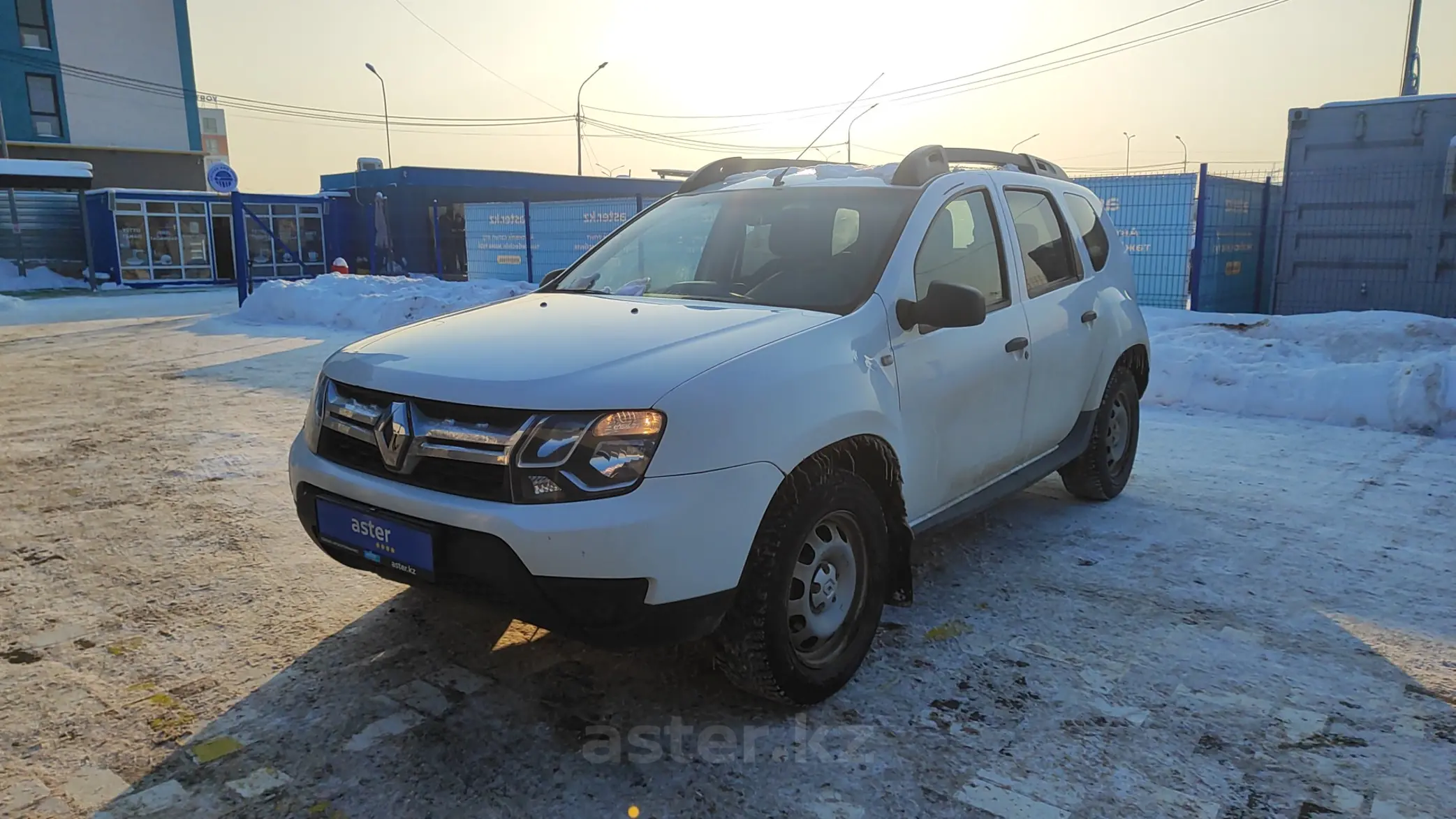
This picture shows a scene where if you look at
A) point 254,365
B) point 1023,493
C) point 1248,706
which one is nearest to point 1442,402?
point 1023,493

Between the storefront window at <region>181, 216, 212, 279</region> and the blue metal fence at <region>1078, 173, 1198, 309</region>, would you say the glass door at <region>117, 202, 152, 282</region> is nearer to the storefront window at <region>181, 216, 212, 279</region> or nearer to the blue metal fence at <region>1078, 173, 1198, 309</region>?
the storefront window at <region>181, 216, 212, 279</region>

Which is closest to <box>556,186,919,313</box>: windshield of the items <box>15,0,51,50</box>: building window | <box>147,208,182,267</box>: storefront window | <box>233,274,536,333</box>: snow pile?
<box>233,274,536,333</box>: snow pile

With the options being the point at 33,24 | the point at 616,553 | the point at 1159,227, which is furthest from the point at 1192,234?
the point at 33,24

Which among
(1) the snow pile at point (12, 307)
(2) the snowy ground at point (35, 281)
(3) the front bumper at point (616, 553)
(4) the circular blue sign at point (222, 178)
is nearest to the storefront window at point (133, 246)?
(2) the snowy ground at point (35, 281)

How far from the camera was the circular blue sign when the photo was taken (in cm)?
2070

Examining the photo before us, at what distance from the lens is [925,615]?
13.1 ft

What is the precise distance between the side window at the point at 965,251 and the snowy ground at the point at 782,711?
53.0 inches

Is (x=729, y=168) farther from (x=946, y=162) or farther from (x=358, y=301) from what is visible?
(x=358, y=301)

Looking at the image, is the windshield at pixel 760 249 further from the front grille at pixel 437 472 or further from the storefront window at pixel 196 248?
the storefront window at pixel 196 248

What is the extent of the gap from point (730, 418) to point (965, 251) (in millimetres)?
1819

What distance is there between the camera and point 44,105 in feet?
116

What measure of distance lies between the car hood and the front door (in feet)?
1.78

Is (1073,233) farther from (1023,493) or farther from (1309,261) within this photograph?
(1309,261)

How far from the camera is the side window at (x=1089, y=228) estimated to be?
205 inches
